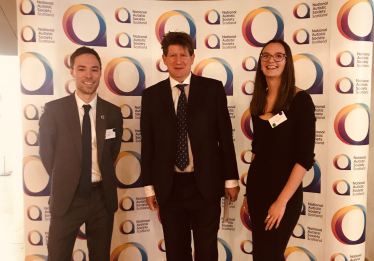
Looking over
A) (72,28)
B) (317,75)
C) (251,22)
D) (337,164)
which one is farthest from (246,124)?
(72,28)

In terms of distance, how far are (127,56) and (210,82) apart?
1068 millimetres

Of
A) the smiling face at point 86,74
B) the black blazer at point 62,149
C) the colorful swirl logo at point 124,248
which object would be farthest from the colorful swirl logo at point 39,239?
the smiling face at point 86,74

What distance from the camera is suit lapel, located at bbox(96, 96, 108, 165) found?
1.82 meters

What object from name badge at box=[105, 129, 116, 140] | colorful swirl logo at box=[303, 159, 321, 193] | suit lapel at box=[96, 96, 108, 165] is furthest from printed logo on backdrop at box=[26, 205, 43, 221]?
colorful swirl logo at box=[303, 159, 321, 193]

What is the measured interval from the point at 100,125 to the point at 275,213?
54.5 inches

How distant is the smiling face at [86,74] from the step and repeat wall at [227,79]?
1.78ft

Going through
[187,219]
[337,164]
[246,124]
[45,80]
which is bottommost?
[187,219]

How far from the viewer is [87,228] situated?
1885mm

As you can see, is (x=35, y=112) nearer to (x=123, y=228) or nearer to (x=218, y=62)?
(x=123, y=228)

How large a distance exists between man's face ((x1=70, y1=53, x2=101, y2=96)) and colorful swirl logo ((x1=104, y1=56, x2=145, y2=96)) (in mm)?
534

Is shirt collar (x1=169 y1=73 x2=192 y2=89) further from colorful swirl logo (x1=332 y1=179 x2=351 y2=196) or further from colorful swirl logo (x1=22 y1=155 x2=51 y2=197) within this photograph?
colorful swirl logo (x1=332 y1=179 x2=351 y2=196)

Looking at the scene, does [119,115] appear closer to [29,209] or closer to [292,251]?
[29,209]

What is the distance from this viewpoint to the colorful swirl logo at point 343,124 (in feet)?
7.04

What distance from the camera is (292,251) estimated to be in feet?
8.10
